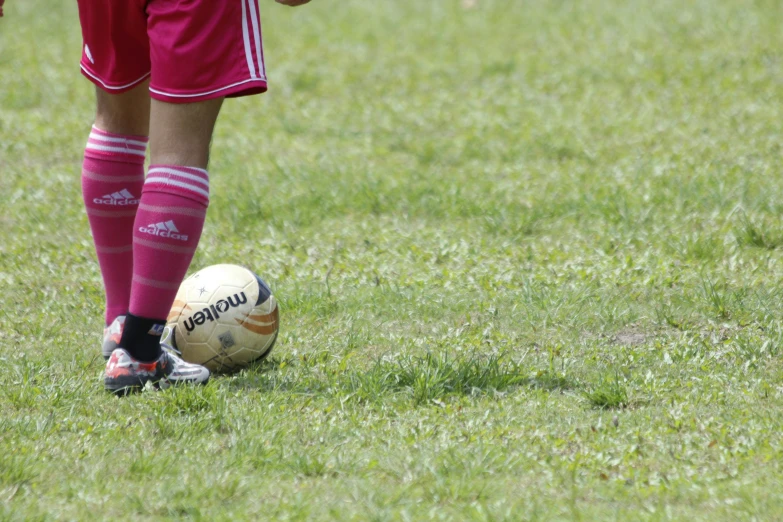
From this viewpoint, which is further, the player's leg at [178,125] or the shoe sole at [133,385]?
the shoe sole at [133,385]

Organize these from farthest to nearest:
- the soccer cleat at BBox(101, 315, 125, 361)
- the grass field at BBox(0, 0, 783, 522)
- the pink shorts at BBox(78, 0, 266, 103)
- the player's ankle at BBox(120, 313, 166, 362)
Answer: the soccer cleat at BBox(101, 315, 125, 361) < the player's ankle at BBox(120, 313, 166, 362) < the pink shorts at BBox(78, 0, 266, 103) < the grass field at BBox(0, 0, 783, 522)

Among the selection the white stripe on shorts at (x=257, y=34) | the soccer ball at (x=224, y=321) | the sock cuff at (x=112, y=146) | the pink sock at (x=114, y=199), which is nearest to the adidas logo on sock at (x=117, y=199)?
the pink sock at (x=114, y=199)

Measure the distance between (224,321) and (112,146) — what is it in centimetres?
75

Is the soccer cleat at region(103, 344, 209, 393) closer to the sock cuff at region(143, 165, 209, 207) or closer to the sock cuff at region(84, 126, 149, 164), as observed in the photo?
the sock cuff at region(143, 165, 209, 207)

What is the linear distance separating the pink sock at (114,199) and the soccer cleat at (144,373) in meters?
0.42

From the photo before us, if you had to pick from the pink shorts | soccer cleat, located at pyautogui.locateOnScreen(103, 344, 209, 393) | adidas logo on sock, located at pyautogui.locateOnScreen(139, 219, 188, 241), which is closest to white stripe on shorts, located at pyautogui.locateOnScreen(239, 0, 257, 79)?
the pink shorts

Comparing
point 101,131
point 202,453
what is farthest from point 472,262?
point 202,453

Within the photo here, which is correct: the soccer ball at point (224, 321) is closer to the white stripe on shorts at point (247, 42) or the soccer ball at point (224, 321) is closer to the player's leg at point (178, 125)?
the player's leg at point (178, 125)

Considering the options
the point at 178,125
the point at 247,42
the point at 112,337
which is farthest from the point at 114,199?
the point at 247,42

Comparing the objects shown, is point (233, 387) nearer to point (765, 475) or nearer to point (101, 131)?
point (101, 131)

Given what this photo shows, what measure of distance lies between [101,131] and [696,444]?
2.29m

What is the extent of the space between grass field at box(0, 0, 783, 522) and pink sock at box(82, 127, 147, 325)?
1.07 feet

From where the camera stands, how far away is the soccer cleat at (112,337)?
11.9 ft

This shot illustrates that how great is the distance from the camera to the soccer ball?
11.9ft
